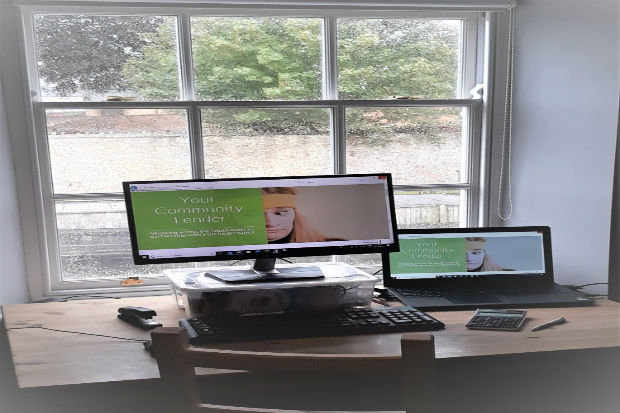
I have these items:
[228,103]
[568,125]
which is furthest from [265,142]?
[568,125]

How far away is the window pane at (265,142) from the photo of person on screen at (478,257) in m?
0.76

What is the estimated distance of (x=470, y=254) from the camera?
1.99 meters

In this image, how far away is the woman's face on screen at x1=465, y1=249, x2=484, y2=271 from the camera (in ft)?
6.49

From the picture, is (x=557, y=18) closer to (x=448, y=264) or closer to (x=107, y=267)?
(x=448, y=264)

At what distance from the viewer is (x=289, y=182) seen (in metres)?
1.84

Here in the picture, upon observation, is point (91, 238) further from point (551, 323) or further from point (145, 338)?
point (551, 323)

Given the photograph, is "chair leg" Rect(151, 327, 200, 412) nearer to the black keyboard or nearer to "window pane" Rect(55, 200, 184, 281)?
the black keyboard


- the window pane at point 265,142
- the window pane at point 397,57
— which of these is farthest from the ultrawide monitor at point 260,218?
the window pane at point 397,57

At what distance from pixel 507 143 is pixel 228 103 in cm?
126

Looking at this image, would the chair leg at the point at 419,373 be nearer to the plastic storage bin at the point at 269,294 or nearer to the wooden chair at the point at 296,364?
the wooden chair at the point at 296,364

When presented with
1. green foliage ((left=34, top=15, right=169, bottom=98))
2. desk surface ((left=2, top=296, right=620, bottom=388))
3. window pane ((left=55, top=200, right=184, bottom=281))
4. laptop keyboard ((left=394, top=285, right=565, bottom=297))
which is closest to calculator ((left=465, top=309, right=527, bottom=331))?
desk surface ((left=2, top=296, right=620, bottom=388))

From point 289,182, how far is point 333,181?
0.48ft

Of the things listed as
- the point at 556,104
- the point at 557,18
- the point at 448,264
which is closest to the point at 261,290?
the point at 448,264

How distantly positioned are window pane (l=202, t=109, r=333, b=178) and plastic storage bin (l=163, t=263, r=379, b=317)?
744mm
